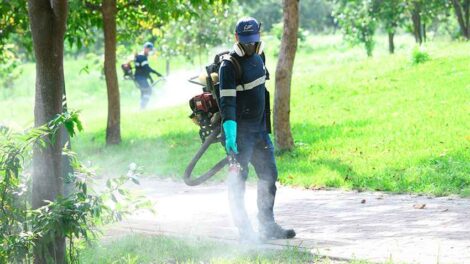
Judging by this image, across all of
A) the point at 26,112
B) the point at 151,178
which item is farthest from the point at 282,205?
the point at 26,112

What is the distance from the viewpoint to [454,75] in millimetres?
18312

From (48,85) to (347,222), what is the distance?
3554mm

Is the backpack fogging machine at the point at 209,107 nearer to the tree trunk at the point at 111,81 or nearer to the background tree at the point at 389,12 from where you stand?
the tree trunk at the point at 111,81

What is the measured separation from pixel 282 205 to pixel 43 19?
14.7 feet

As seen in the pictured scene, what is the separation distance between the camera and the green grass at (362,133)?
11766 mm

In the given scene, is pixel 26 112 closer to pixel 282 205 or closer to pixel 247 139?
pixel 282 205

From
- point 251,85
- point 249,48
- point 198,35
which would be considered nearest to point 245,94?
point 251,85

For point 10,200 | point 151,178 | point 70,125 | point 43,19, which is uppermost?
point 43,19

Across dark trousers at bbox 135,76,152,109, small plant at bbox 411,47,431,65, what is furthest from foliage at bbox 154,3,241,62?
small plant at bbox 411,47,431,65

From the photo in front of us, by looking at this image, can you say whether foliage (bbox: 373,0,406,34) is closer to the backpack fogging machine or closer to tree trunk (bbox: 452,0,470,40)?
tree trunk (bbox: 452,0,470,40)

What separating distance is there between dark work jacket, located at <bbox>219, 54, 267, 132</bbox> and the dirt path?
1.10m

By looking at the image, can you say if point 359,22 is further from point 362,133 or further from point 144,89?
point 362,133

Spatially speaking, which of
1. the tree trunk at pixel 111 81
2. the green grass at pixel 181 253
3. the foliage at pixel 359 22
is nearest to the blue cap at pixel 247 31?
the green grass at pixel 181 253

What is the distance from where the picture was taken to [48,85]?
23.7 ft
